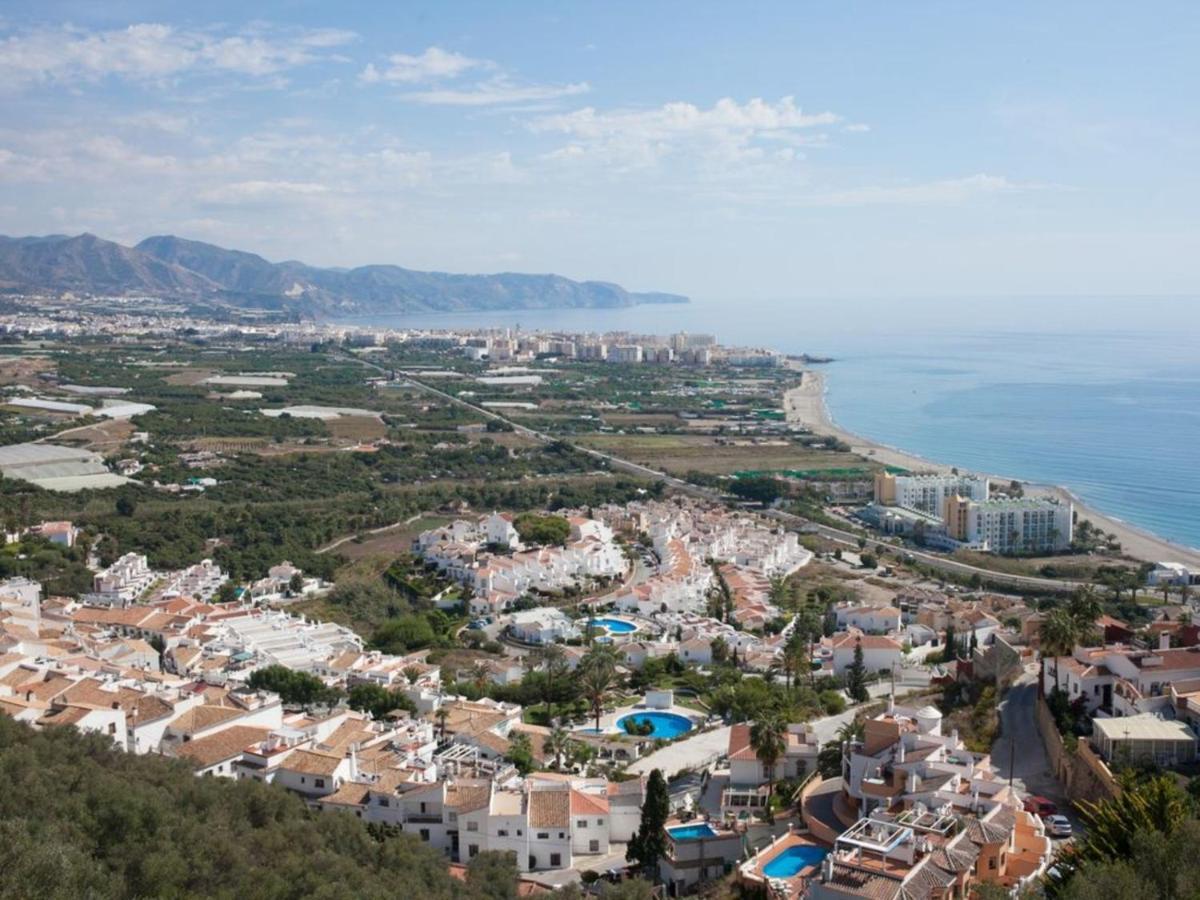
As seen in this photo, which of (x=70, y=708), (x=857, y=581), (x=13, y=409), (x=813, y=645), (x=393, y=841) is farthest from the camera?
(x=13, y=409)

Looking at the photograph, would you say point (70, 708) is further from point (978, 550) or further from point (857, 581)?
point (978, 550)

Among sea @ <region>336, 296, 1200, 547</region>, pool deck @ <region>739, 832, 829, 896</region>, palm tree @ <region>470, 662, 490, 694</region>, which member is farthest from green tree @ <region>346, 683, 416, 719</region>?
sea @ <region>336, 296, 1200, 547</region>

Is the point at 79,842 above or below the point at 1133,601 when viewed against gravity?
above

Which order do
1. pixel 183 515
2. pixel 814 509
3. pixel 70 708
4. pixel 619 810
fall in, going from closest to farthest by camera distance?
1. pixel 619 810
2. pixel 70 708
3. pixel 183 515
4. pixel 814 509

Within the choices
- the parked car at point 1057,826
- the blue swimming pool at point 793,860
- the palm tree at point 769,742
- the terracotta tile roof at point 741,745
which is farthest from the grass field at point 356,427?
the parked car at point 1057,826

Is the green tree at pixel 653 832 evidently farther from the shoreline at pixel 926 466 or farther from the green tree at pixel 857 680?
the shoreline at pixel 926 466

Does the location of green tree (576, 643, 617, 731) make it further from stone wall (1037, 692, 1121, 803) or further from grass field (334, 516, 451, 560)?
grass field (334, 516, 451, 560)

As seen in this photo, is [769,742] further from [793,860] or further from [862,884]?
[862,884]

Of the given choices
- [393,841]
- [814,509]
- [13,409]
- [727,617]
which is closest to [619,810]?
[393,841]
